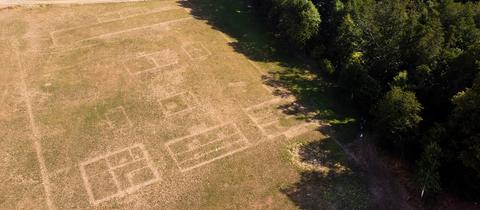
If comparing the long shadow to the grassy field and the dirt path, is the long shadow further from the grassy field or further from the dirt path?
the dirt path

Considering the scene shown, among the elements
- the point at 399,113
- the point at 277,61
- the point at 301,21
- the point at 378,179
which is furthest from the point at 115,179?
the point at 301,21

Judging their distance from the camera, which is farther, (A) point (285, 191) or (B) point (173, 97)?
(B) point (173, 97)

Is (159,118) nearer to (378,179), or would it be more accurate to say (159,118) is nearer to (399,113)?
(378,179)

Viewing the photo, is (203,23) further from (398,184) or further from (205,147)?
(398,184)

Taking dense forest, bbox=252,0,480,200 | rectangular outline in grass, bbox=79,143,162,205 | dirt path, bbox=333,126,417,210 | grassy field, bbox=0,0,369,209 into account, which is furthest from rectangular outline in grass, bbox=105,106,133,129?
dense forest, bbox=252,0,480,200

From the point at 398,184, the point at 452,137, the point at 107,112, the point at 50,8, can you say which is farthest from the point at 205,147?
the point at 50,8

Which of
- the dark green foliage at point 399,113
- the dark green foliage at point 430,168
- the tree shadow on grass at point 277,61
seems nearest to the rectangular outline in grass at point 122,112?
the tree shadow on grass at point 277,61
